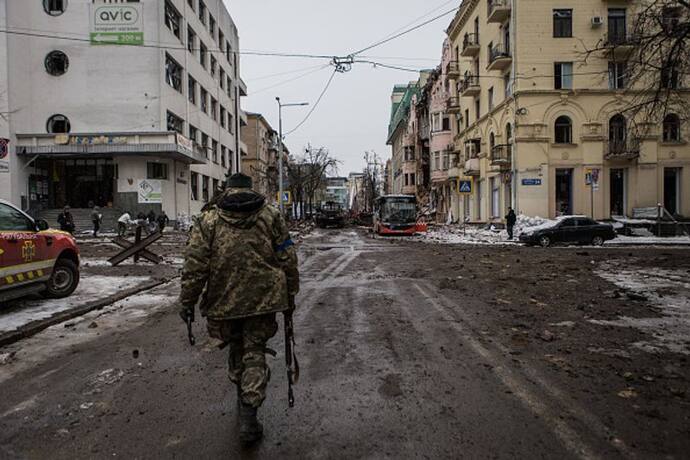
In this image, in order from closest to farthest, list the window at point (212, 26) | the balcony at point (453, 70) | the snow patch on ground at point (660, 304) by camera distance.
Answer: the snow patch on ground at point (660, 304)
the balcony at point (453, 70)
the window at point (212, 26)

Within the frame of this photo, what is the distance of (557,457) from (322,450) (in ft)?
4.79

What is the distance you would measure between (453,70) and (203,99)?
75.0 feet

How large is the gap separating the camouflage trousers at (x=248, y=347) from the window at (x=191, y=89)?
130 feet

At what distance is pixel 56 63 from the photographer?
1323 inches

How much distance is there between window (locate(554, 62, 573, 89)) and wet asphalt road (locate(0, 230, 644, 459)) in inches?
1156

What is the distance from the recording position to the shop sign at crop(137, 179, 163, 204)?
32.5 m

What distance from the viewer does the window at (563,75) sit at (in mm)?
31203

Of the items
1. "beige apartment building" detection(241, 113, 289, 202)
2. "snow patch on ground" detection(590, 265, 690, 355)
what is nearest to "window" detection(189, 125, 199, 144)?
"beige apartment building" detection(241, 113, 289, 202)

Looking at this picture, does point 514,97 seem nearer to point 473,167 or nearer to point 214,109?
point 473,167

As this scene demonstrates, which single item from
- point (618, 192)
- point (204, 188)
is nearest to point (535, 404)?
point (618, 192)

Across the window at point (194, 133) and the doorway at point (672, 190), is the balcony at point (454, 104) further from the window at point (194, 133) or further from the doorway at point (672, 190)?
the window at point (194, 133)

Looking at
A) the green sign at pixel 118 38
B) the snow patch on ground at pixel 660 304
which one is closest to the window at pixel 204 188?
the green sign at pixel 118 38

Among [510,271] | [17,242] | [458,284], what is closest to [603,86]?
[510,271]

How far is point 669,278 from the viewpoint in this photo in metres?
10.9
